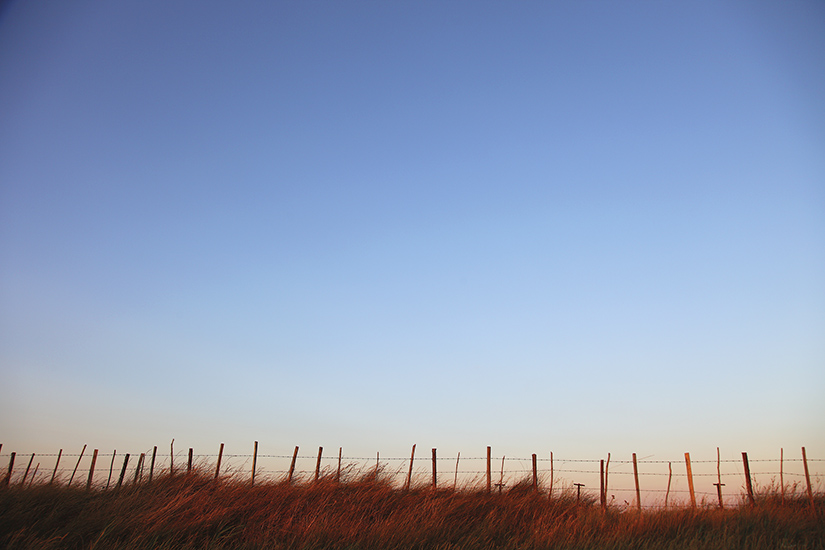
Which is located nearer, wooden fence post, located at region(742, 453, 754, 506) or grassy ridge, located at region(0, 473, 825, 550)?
grassy ridge, located at region(0, 473, 825, 550)

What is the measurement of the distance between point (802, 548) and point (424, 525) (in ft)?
23.1

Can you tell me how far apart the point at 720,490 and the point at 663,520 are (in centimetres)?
898

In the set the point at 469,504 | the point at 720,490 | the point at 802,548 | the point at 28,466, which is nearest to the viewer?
the point at 802,548

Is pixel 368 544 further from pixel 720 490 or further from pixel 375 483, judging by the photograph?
pixel 720 490

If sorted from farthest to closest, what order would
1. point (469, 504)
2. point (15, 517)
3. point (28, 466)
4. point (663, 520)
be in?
1. point (28, 466)
2. point (469, 504)
3. point (663, 520)
4. point (15, 517)

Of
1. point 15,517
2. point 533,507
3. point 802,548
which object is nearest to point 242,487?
point 15,517

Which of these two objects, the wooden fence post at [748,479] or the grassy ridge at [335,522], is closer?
the grassy ridge at [335,522]

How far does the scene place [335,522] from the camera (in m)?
10.7

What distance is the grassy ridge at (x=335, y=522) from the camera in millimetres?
9242

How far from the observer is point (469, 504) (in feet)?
45.1

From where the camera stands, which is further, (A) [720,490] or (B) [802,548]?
(A) [720,490]

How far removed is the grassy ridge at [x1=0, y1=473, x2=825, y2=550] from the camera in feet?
30.3

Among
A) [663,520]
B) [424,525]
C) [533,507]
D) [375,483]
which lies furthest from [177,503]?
[663,520]

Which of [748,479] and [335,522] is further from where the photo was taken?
[748,479]
